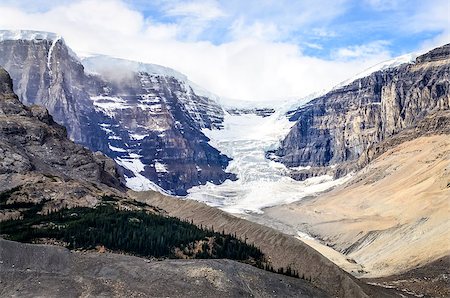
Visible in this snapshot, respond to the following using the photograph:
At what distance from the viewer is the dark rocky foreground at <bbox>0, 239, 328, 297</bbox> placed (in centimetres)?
5522

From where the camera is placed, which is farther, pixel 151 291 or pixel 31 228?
pixel 31 228

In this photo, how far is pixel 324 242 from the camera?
170 m

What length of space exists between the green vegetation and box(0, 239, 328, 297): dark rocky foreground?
34.6 feet

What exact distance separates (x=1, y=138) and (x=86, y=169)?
2115 centimetres

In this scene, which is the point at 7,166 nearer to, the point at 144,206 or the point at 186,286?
the point at 144,206

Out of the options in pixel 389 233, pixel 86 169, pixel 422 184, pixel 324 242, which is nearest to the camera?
pixel 86 169

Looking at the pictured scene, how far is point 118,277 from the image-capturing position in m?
57.6

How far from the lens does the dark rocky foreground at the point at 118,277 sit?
55219mm

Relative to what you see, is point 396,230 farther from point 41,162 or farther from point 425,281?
point 41,162

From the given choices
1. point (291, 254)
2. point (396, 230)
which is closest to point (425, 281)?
point (291, 254)

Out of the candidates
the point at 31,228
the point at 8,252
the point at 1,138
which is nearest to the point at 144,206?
the point at 1,138

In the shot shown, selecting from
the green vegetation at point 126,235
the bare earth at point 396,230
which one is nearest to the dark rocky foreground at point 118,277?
the green vegetation at point 126,235

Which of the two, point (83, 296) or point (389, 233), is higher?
point (83, 296)

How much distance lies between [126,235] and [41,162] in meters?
44.0
